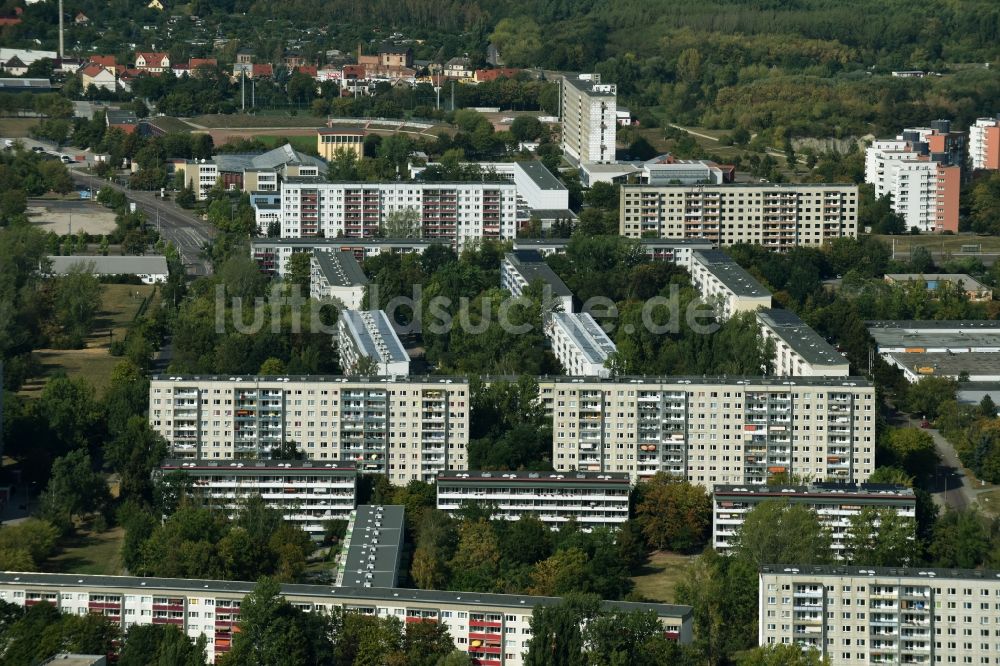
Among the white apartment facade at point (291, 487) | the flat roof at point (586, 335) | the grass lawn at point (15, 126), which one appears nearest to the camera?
the white apartment facade at point (291, 487)

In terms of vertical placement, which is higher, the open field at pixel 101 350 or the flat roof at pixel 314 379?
the flat roof at pixel 314 379

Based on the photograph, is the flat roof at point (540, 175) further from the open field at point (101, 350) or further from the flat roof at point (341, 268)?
the open field at point (101, 350)

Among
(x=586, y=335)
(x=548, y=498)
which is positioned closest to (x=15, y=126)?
(x=586, y=335)

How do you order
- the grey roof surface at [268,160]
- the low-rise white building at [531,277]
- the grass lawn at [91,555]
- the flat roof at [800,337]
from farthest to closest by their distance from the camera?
1. the grey roof surface at [268,160]
2. the low-rise white building at [531,277]
3. the flat roof at [800,337]
4. the grass lawn at [91,555]

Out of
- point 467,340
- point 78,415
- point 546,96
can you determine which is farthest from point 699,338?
point 546,96

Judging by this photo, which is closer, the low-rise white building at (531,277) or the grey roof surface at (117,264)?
the low-rise white building at (531,277)

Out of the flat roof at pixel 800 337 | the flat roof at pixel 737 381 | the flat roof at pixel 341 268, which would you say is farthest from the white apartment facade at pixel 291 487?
the flat roof at pixel 341 268

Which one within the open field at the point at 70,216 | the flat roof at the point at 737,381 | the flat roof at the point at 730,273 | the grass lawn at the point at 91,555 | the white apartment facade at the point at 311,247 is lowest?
the grass lawn at the point at 91,555
